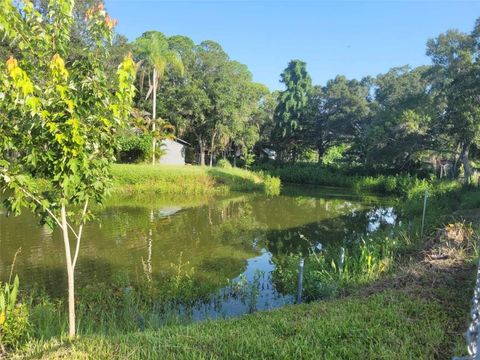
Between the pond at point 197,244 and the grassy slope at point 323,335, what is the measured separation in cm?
174

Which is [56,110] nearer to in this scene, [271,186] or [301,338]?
[301,338]

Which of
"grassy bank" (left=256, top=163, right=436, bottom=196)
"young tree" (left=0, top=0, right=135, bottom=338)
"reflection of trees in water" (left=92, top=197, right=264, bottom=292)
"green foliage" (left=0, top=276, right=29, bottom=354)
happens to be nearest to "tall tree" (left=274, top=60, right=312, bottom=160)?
"grassy bank" (left=256, top=163, right=436, bottom=196)

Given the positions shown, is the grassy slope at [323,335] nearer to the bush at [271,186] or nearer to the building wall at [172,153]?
the bush at [271,186]

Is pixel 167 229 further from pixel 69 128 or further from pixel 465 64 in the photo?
pixel 465 64

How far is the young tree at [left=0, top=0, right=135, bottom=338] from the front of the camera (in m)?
3.75

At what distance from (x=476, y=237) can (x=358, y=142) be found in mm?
35244

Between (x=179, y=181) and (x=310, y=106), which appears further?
(x=310, y=106)

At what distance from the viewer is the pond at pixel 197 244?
811 centimetres

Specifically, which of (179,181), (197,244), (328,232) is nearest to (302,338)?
(197,244)

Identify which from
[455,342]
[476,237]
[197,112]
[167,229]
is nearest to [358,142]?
[197,112]

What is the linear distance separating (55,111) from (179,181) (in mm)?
21922

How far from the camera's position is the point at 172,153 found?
35.8 meters

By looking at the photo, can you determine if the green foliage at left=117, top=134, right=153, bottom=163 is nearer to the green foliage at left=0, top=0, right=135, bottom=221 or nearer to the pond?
the pond

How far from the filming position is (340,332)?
14.1ft
